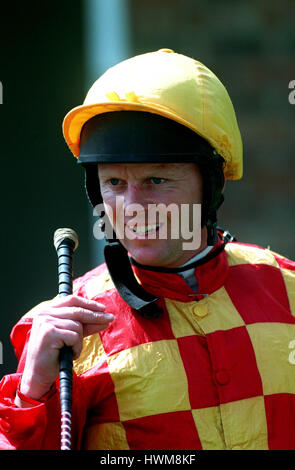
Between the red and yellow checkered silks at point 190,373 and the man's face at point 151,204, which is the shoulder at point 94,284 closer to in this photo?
the red and yellow checkered silks at point 190,373

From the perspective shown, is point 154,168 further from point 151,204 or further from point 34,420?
point 34,420

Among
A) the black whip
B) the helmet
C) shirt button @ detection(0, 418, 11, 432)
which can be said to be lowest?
shirt button @ detection(0, 418, 11, 432)

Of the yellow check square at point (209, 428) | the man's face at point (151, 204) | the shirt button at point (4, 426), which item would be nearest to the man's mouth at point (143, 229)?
the man's face at point (151, 204)

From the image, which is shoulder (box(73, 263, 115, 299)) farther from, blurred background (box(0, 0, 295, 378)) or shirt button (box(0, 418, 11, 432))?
blurred background (box(0, 0, 295, 378))

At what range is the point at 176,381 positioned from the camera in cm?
220

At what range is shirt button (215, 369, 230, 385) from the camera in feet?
7.30

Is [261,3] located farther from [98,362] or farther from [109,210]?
[98,362]

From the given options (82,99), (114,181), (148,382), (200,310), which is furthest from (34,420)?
(82,99)

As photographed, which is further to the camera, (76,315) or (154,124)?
(154,124)

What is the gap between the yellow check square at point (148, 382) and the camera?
85.9 inches

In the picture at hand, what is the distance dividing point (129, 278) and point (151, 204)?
0.27 m

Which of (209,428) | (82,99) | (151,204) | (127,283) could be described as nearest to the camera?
(209,428)

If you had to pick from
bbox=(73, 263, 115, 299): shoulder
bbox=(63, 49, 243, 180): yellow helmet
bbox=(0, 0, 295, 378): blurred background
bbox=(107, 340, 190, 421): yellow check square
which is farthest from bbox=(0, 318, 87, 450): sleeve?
bbox=(0, 0, 295, 378): blurred background

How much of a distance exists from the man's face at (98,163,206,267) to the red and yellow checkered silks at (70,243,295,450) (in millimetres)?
117
